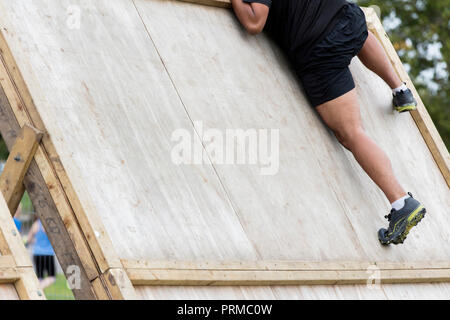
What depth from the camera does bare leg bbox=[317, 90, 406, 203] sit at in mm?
4910

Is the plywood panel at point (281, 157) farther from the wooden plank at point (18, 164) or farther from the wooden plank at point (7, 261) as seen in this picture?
the wooden plank at point (7, 261)

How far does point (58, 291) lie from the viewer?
455 inches

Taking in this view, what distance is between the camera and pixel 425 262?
5008 mm

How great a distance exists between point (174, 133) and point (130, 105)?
28 cm

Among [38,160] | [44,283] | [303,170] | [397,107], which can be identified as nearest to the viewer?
[38,160]

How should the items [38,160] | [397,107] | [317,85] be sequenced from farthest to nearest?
[397,107]
[317,85]
[38,160]

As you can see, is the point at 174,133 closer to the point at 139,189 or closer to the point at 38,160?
the point at 139,189

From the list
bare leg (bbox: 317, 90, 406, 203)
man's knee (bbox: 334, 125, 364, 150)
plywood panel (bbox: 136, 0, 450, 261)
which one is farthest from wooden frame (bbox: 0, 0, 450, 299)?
man's knee (bbox: 334, 125, 364, 150)

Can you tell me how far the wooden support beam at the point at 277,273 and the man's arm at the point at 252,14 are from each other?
Answer: 1663 millimetres

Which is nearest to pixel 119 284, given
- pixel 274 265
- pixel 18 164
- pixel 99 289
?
pixel 99 289

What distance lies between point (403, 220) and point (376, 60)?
1.45 m

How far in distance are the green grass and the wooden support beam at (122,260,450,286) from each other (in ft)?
20.9
